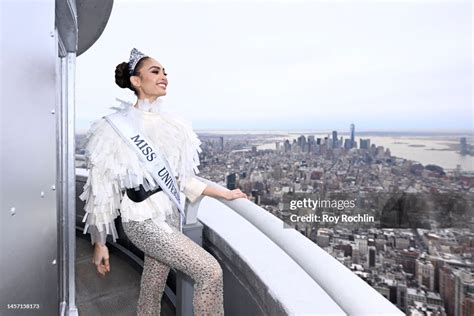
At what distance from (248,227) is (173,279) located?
21.1 inches

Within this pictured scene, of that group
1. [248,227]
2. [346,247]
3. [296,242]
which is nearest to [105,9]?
[248,227]

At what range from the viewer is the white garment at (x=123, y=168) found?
3.34 feet

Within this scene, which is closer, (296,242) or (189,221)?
(296,242)

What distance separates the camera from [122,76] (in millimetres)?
1145

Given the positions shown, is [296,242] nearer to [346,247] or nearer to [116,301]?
[346,247]

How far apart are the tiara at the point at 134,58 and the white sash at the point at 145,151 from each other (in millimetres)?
160

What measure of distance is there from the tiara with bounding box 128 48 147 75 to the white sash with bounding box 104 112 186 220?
0.16m

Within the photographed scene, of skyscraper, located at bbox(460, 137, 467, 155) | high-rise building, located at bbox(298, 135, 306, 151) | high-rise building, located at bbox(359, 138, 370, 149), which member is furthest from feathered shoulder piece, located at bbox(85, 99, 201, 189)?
skyscraper, located at bbox(460, 137, 467, 155)

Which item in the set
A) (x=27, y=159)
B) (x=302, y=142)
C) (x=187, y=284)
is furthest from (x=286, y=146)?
(x=27, y=159)

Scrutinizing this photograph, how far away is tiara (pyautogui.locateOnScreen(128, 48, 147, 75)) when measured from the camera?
1.13 m

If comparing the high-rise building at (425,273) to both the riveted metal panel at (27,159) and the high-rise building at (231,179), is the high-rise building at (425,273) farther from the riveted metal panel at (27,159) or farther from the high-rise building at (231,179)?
the riveted metal panel at (27,159)

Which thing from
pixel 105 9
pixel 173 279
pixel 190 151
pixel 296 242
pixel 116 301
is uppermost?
pixel 105 9

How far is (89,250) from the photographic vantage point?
8.47 ft
